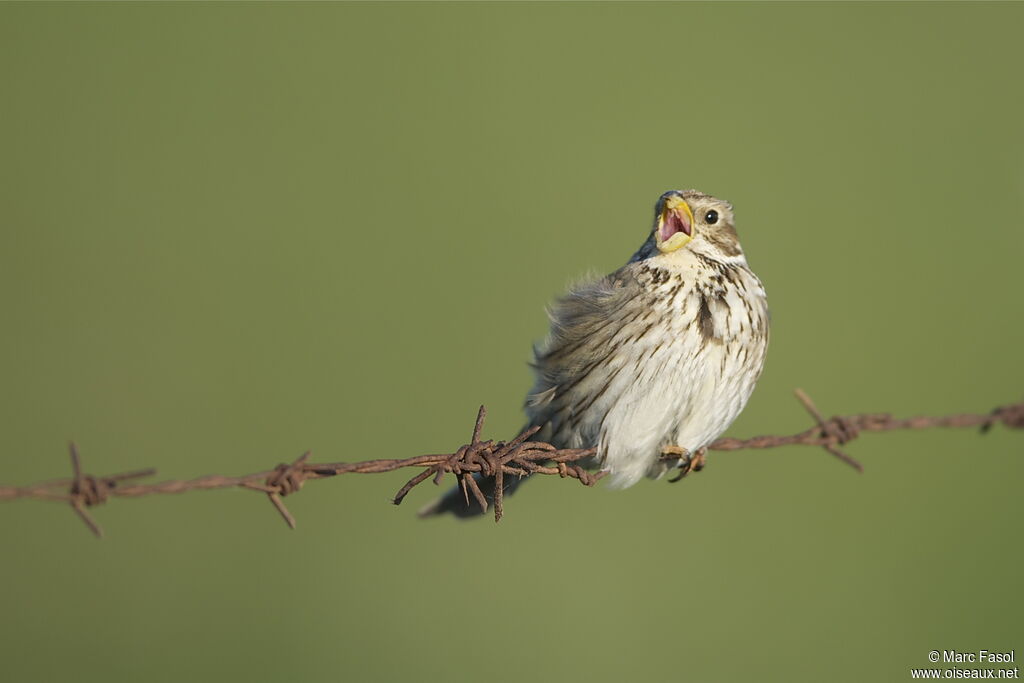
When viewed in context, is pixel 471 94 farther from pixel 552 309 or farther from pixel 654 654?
pixel 552 309

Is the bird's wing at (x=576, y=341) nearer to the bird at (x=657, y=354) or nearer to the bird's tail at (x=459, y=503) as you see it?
the bird at (x=657, y=354)

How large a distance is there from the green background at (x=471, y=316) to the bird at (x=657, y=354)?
237 centimetres

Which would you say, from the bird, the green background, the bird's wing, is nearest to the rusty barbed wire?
the bird

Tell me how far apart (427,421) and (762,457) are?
265 centimetres

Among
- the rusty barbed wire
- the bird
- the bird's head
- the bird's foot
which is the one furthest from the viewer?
the bird's head

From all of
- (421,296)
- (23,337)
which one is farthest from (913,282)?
(23,337)

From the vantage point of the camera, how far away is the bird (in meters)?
Answer: 4.94

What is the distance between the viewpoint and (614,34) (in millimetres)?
15188

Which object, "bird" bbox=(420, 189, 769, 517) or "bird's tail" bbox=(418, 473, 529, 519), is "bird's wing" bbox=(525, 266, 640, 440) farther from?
"bird's tail" bbox=(418, 473, 529, 519)

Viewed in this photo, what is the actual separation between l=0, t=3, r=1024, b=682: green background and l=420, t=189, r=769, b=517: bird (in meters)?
2.37

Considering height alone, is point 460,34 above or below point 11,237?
above

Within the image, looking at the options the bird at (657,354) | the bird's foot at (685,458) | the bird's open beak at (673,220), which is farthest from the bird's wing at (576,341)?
the bird's foot at (685,458)

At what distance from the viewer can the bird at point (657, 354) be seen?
4941 mm

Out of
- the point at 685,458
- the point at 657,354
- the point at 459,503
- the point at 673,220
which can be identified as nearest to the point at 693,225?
the point at 673,220
